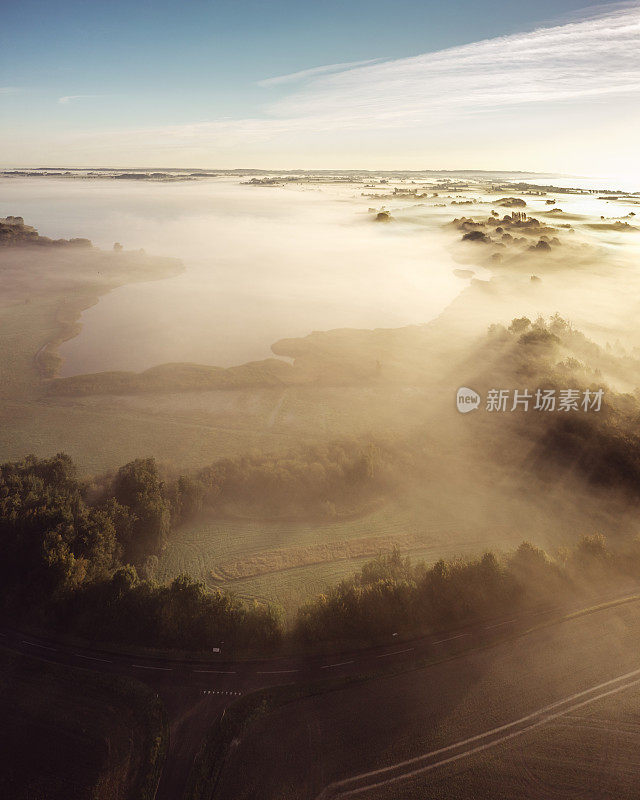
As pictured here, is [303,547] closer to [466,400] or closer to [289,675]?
[289,675]

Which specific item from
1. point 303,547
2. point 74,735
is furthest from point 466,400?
point 74,735

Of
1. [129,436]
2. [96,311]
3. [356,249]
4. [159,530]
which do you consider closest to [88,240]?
[96,311]

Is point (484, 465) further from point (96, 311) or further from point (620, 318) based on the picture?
point (96, 311)

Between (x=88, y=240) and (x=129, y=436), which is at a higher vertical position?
(x=88, y=240)

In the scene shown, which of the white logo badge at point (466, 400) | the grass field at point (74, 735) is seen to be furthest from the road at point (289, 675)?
the white logo badge at point (466, 400)

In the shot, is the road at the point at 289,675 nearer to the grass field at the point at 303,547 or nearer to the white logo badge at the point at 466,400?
the grass field at the point at 303,547
